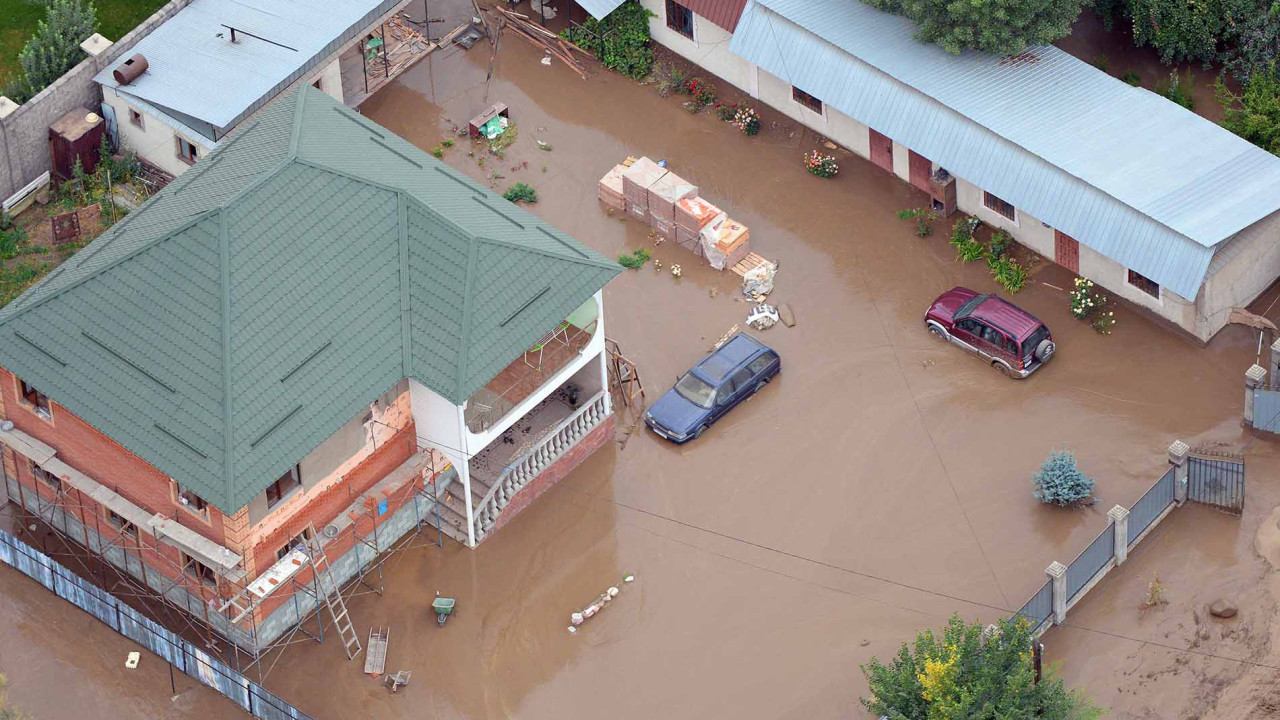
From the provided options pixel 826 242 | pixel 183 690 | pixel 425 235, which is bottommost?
pixel 183 690

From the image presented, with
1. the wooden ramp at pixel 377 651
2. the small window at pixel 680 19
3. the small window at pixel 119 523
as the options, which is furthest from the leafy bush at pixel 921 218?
the small window at pixel 119 523

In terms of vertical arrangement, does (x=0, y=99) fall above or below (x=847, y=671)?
above

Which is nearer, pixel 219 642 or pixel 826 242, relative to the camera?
pixel 219 642

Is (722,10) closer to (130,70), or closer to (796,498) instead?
(796,498)

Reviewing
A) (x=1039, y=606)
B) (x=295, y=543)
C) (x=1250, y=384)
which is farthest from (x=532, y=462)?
(x=1250, y=384)

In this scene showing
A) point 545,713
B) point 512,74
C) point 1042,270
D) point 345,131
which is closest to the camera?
point 545,713

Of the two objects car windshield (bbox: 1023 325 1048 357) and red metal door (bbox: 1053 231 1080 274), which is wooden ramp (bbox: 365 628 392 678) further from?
red metal door (bbox: 1053 231 1080 274)

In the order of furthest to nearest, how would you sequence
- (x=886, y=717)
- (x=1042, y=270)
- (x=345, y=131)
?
1. (x=1042, y=270)
2. (x=345, y=131)
3. (x=886, y=717)

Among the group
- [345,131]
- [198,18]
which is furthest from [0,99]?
[345,131]

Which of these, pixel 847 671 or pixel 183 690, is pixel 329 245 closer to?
pixel 183 690
